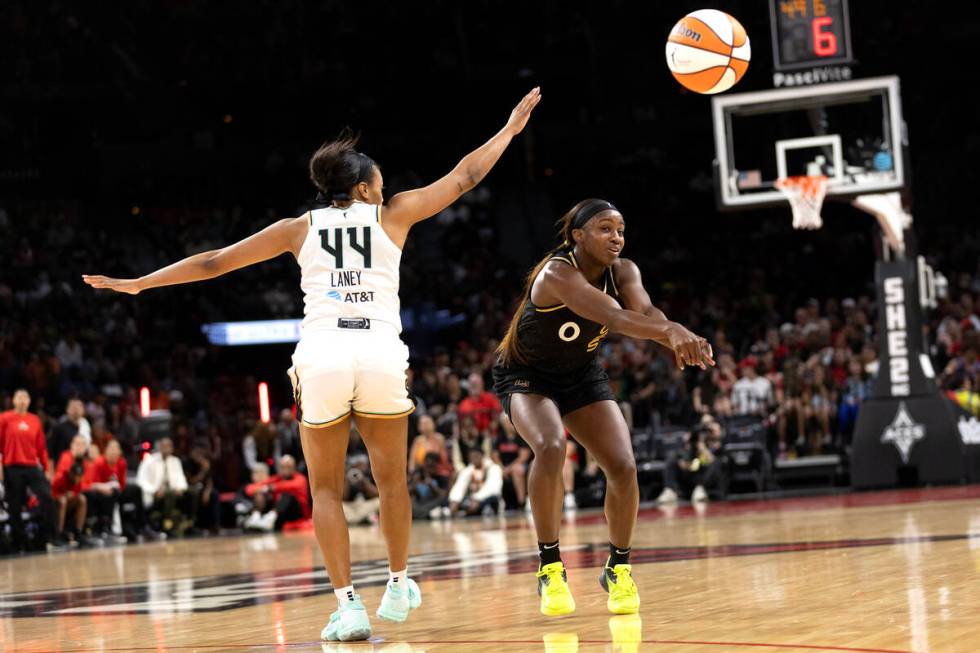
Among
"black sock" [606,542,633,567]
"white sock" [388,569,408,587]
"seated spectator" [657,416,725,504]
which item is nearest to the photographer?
"white sock" [388,569,408,587]

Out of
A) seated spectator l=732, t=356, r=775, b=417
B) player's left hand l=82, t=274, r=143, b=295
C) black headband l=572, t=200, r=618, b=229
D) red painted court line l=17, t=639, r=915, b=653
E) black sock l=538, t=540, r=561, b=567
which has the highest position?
black headband l=572, t=200, r=618, b=229

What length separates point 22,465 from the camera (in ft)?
52.7

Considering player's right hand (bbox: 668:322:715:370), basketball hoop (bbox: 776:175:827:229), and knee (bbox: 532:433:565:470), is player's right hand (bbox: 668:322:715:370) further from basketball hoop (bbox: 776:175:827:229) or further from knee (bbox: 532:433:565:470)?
basketball hoop (bbox: 776:175:827:229)

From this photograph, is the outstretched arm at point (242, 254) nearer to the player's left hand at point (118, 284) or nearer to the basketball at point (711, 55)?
the player's left hand at point (118, 284)

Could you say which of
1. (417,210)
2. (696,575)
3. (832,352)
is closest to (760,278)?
(832,352)

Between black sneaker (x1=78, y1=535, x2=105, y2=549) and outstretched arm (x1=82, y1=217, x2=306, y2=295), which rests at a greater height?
outstretched arm (x1=82, y1=217, x2=306, y2=295)

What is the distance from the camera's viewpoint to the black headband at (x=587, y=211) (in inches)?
253

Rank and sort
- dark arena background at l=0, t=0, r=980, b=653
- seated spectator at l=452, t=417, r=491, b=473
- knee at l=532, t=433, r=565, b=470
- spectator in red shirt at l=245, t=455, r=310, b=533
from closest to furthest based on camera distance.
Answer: knee at l=532, t=433, r=565, b=470
dark arena background at l=0, t=0, r=980, b=653
spectator in red shirt at l=245, t=455, r=310, b=533
seated spectator at l=452, t=417, r=491, b=473

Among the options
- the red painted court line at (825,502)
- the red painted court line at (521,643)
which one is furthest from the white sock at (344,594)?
the red painted court line at (825,502)

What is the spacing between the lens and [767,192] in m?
16.4

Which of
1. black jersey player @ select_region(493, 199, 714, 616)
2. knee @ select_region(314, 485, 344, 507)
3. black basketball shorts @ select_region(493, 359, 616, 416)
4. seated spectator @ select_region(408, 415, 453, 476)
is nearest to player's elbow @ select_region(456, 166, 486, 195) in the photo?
black jersey player @ select_region(493, 199, 714, 616)

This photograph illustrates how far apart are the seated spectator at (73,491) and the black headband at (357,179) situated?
12.4 metres

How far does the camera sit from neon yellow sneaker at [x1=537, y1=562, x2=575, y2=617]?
6195 mm

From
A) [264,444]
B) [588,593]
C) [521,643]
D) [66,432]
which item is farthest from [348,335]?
[264,444]
